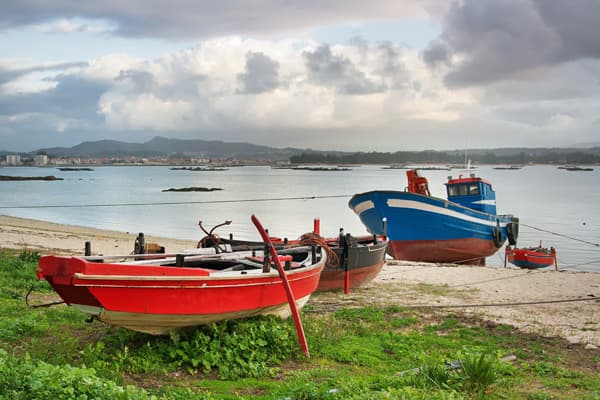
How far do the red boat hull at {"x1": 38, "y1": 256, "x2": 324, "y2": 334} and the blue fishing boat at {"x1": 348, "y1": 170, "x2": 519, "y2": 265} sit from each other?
49.3 ft

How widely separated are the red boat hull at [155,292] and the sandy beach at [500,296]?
445 cm

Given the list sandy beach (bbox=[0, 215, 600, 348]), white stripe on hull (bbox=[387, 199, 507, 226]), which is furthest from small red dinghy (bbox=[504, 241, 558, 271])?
sandy beach (bbox=[0, 215, 600, 348])

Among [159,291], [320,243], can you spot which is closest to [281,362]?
[159,291]

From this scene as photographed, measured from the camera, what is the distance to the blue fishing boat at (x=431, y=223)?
23266 mm

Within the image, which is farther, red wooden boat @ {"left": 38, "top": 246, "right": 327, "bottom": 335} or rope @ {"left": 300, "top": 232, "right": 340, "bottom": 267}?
rope @ {"left": 300, "top": 232, "right": 340, "bottom": 267}

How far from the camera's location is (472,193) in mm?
26984

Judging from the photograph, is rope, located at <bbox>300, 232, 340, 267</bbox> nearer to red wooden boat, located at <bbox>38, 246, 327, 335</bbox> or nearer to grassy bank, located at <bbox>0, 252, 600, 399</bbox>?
grassy bank, located at <bbox>0, 252, 600, 399</bbox>

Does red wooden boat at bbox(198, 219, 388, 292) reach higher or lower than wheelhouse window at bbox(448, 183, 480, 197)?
lower

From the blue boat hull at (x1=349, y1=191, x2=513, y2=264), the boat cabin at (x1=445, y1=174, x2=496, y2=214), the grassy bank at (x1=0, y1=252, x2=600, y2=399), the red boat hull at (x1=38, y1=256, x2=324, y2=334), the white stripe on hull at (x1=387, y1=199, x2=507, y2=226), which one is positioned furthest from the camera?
the boat cabin at (x1=445, y1=174, x2=496, y2=214)

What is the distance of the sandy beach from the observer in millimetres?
10992

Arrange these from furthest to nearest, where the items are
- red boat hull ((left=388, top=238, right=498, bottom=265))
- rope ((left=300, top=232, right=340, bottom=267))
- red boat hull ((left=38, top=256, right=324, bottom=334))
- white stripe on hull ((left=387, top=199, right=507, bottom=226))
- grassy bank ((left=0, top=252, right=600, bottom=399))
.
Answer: red boat hull ((left=388, top=238, right=498, bottom=265)) < white stripe on hull ((left=387, top=199, right=507, bottom=226)) < rope ((left=300, top=232, right=340, bottom=267)) < red boat hull ((left=38, top=256, right=324, bottom=334)) < grassy bank ((left=0, top=252, right=600, bottom=399))

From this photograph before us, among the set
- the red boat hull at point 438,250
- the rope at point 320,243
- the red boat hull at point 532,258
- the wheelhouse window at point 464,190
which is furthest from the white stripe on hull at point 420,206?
the rope at point 320,243

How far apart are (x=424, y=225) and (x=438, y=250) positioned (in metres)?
1.50

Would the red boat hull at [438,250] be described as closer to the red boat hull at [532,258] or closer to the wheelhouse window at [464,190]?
the red boat hull at [532,258]
